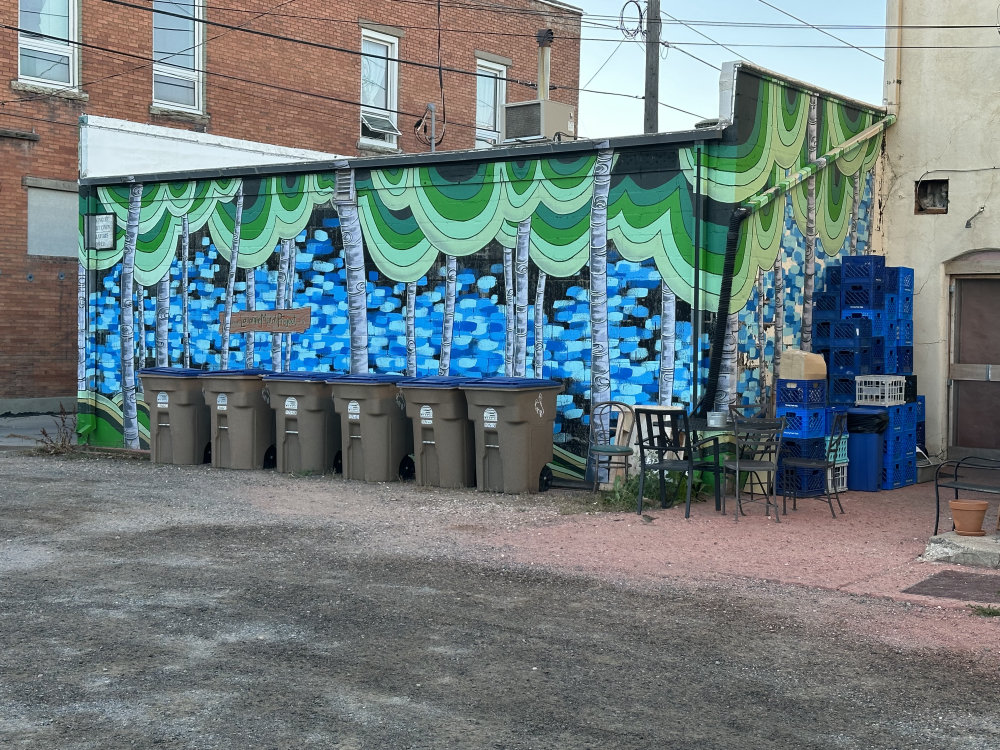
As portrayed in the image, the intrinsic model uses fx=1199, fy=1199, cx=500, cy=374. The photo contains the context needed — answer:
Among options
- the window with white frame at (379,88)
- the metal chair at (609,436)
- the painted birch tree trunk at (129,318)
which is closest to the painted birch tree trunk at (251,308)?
the painted birch tree trunk at (129,318)

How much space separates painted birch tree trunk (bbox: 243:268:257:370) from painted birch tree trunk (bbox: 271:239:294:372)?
0.37m

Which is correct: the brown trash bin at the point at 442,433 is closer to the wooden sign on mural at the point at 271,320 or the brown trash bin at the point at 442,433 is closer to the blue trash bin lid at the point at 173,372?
the wooden sign on mural at the point at 271,320

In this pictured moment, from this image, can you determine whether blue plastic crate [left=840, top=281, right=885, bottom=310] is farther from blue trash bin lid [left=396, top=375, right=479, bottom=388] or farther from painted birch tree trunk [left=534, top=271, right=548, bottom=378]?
blue trash bin lid [left=396, top=375, right=479, bottom=388]

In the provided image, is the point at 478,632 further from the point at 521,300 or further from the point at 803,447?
the point at 521,300

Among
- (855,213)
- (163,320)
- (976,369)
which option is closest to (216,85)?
(163,320)

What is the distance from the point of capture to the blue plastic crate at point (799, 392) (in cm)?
1177

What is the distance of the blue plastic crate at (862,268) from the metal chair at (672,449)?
2.58 metres

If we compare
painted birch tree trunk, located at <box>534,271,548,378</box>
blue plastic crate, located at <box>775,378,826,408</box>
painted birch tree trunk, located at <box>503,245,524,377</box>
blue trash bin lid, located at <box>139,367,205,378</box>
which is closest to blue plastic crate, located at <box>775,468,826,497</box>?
blue plastic crate, located at <box>775,378,826,408</box>

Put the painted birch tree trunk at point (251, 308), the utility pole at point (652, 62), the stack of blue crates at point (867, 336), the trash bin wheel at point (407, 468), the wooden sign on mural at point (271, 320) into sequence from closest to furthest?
the stack of blue crates at point (867, 336) < the trash bin wheel at point (407, 468) < the wooden sign on mural at point (271, 320) < the painted birch tree trunk at point (251, 308) < the utility pole at point (652, 62)

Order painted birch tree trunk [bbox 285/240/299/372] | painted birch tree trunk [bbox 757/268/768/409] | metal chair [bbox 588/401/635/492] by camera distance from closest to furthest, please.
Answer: metal chair [bbox 588/401/635/492] → painted birch tree trunk [bbox 757/268/768/409] → painted birch tree trunk [bbox 285/240/299/372]

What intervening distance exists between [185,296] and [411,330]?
12.2 feet

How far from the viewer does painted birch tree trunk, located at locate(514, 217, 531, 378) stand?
1305 cm

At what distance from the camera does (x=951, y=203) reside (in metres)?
13.9

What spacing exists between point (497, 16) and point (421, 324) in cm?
1610
